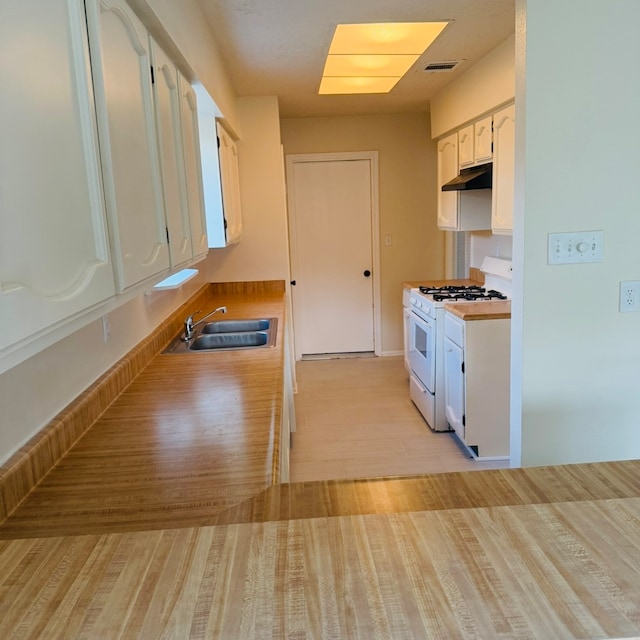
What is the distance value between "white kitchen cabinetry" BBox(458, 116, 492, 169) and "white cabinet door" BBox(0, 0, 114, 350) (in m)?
2.85

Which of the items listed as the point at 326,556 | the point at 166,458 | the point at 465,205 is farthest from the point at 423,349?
the point at 326,556

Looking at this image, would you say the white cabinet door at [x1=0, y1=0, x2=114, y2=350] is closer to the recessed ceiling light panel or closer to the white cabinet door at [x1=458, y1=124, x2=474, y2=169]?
the recessed ceiling light panel

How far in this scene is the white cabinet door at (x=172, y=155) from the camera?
159 cm

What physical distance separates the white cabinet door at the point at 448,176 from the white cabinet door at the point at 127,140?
9.82 ft

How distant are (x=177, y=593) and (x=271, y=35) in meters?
2.68

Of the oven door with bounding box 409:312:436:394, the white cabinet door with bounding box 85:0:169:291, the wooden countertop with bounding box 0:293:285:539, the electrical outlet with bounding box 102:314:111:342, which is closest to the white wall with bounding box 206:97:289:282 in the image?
the oven door with bounding box 409:312:436:394

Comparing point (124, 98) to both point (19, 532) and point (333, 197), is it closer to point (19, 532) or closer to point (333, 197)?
point (19, 532)

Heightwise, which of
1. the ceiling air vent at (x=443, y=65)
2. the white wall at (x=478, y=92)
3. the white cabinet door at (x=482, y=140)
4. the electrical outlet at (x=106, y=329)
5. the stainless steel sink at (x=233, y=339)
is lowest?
the stainless steel sink at (x=233, y=339)

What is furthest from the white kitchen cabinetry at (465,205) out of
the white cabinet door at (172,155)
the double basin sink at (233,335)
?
the white cabinet door at (172,155)

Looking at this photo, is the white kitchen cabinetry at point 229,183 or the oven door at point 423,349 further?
the oven door at point 423,349

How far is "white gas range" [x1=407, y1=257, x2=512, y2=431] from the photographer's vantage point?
3.53 meters

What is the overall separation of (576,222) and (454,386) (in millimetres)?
1692

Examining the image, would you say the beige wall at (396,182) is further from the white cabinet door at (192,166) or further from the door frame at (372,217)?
the white cabinet door at (192,166)

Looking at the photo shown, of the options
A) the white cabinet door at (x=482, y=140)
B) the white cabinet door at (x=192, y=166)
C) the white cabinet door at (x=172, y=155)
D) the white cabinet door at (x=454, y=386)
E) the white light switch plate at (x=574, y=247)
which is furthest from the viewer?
the white cabinet door at (x=482, y=140)
